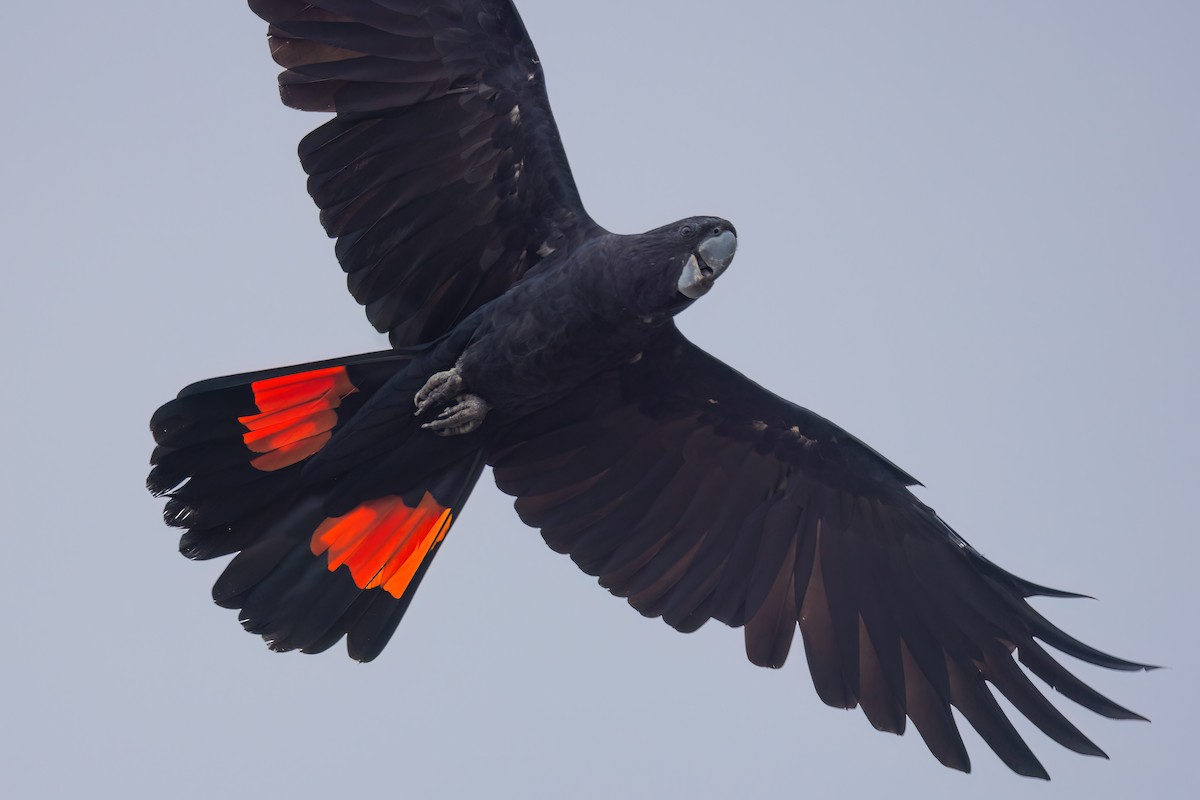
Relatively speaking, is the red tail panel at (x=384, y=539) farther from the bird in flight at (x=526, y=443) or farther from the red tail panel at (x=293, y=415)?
the red tail panel at (x=293, y=415)

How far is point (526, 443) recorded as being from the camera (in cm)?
807

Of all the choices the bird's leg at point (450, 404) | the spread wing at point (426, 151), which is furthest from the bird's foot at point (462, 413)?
the spread wing at point (426, 151)

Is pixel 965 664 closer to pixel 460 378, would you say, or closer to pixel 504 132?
pixel 460 378

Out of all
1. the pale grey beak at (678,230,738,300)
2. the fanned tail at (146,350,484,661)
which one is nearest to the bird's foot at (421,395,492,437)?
the fanned tail at (146,350,484,661)

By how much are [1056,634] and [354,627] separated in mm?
3589

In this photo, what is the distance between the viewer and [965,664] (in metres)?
7.79

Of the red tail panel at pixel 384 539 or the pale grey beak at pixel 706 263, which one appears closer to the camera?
the pale grey beak at pixel 706 263

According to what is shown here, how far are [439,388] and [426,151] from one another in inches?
46.2

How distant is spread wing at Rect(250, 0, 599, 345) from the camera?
7.05 metres

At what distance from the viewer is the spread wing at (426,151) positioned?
7051 millimetres

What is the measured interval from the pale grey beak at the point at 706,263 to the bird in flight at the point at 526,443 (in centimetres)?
1

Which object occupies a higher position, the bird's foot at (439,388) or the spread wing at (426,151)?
the spread wing at (426,151)

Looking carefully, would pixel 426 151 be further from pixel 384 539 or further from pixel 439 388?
pixel 384 539

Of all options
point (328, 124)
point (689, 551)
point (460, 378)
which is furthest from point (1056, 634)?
point (328, 124)
